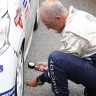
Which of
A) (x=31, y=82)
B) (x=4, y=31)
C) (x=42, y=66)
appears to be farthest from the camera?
(x=42, y=66)

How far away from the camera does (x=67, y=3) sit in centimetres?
587

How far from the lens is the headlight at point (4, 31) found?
2.44 metres

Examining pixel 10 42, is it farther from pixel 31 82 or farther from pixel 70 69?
pixel 31 82

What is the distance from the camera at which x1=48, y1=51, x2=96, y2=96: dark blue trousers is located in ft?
8.97

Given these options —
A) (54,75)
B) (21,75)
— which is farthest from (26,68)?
(54,75)

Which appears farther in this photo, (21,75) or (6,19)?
(21,75)

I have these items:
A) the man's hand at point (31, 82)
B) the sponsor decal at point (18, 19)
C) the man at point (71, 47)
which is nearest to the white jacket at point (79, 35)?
the man at point (71, 47)

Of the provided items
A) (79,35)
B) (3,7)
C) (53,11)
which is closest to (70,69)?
(79,35)

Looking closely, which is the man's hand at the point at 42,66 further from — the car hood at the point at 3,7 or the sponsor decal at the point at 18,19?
the car hood at the point at 3,7

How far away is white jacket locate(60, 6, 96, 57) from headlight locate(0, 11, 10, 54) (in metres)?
0.46

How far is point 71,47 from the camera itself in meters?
2.63

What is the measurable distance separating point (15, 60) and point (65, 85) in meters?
0.58

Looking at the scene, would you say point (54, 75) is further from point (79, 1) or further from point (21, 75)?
point (79, 1)

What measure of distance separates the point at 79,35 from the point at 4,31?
59 cm
